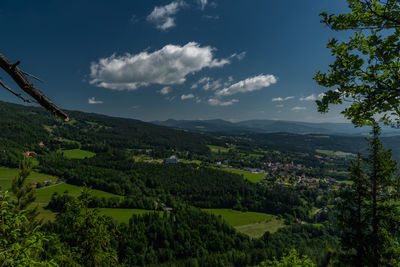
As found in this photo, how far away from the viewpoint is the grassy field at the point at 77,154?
130875mm

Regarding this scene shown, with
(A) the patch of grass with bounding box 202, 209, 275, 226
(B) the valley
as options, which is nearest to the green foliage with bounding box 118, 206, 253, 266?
(B) the valley

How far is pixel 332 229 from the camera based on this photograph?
71375 mm

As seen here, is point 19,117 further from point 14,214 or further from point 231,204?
point 14,214

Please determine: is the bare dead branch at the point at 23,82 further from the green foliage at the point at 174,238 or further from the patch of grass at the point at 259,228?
the patch of grass at the point at 259,228

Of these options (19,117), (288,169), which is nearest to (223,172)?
(288,169)

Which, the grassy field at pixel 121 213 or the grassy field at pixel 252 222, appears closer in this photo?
the grassy field at pixel 121 213

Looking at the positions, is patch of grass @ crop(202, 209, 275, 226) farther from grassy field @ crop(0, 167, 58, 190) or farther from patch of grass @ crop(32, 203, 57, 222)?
grassy field @ crop(0, 167, 58, 190)

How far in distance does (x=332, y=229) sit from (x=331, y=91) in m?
90.9

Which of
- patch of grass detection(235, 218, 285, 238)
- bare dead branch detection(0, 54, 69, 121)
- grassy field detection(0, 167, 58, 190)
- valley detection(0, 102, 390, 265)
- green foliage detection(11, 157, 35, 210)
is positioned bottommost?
patch of grass detection(235, 218, 285, 238)

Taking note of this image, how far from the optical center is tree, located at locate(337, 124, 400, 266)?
332 inches

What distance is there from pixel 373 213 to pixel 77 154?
162m

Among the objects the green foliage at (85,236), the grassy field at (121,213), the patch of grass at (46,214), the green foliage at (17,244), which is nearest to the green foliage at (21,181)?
the green foliage at (85,236)

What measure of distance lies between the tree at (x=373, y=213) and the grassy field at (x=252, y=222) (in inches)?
2560

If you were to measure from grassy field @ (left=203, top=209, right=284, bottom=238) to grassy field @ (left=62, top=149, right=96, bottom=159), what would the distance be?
10474 centimetres
